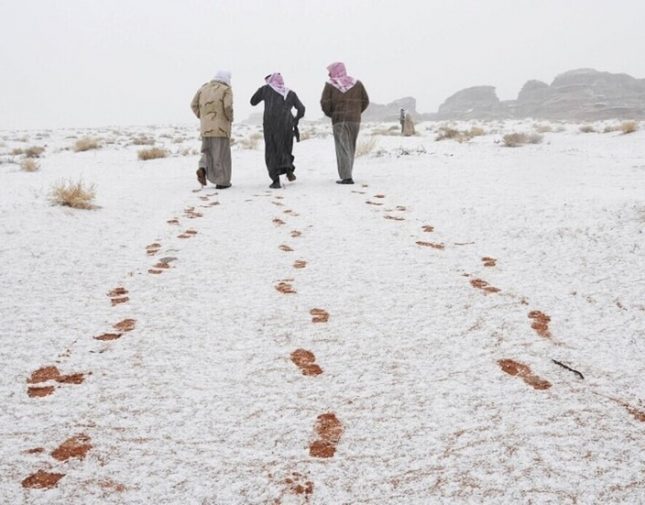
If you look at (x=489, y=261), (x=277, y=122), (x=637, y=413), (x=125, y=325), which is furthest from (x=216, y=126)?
(x=637, y=413)

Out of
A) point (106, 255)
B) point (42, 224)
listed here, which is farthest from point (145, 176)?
point (106, 255)

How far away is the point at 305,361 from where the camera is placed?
2057mm

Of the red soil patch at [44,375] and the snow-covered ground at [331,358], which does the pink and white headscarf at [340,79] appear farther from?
the red soil patch at [44,375]

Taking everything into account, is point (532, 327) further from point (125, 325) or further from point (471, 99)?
point (471, 99)

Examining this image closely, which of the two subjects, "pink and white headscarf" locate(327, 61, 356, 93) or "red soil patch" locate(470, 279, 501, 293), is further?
"pink and white headscarf" locate(327, 61, 356, 93)

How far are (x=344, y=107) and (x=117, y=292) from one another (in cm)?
454

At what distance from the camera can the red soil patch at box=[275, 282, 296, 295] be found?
112 inches

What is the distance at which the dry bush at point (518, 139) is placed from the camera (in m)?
10.9

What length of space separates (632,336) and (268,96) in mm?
5328

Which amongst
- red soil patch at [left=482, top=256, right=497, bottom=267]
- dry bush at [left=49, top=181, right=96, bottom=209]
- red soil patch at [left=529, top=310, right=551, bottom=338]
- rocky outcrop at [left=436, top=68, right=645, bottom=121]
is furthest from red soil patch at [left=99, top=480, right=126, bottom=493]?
rocky outcrop at [left=436, top=68, right=645, bottom=121]

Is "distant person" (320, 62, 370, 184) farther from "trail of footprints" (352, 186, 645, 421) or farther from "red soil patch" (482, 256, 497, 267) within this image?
"red soil patch" (482, 256, 497, 267)

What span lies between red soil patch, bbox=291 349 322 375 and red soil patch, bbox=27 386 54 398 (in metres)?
0.88

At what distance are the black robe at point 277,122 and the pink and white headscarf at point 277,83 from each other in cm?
3

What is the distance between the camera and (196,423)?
163 cm
